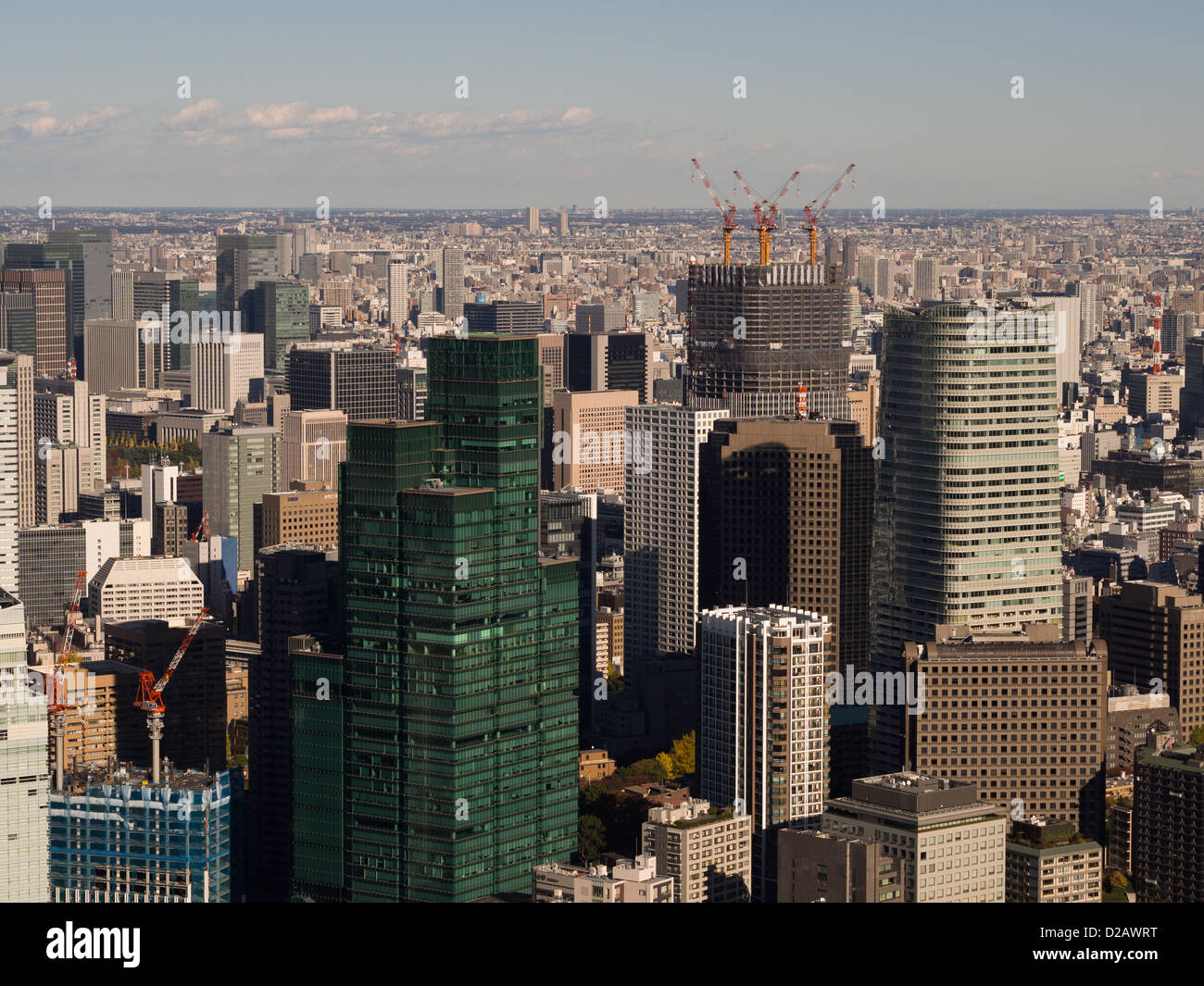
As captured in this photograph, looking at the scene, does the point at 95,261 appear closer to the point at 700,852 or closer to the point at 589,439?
the point at 589,439

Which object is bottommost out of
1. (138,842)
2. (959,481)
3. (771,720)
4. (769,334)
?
(138,842)

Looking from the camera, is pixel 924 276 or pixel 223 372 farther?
pixel 223 372

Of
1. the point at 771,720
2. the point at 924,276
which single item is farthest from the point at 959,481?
the point at 924,276

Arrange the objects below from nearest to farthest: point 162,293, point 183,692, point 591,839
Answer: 1. point 591,839
2. point 183,692
3. point 162,293

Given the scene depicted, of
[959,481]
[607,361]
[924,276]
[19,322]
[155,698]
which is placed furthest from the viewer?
[19,322]

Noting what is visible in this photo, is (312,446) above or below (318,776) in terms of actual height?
above
